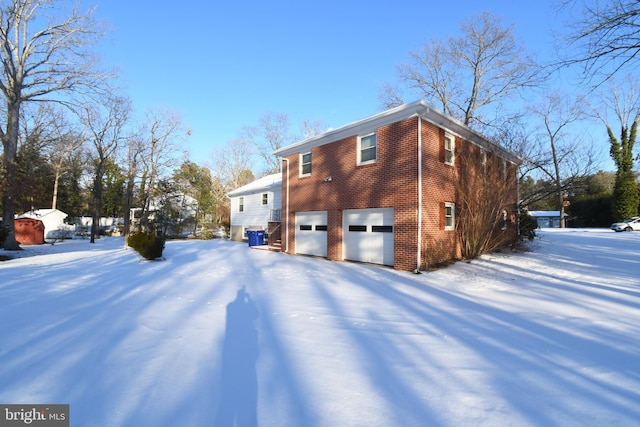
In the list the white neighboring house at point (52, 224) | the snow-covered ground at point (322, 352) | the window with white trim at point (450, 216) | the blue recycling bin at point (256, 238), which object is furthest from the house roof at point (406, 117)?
the white neighboring house at point (52, 224)

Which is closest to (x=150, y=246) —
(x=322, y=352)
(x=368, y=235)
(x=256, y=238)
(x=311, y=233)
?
(x=311, y=233)

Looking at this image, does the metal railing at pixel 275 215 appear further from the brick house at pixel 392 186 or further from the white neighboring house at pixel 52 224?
the white neighboring house at pixel 52 224

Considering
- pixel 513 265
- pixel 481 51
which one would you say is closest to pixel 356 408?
pixel 513 265

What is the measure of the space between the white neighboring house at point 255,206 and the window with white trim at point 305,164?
413cm

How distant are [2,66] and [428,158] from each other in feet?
71.3

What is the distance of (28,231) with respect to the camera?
77.6 feet

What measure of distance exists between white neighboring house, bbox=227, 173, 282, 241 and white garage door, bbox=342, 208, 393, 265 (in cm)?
723

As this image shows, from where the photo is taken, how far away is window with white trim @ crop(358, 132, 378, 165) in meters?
11.3

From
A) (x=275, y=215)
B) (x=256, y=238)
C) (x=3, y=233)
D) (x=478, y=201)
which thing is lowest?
(x=256, y=238)

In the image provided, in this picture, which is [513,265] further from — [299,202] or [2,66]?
[2,66]

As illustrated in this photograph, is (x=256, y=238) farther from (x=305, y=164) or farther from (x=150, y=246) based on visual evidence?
(x=150, y=246)

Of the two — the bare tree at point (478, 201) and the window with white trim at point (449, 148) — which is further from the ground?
the window with white trim at point (449, 148)

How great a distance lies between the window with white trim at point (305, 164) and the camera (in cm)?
1431

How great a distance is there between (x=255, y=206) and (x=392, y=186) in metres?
12.5
